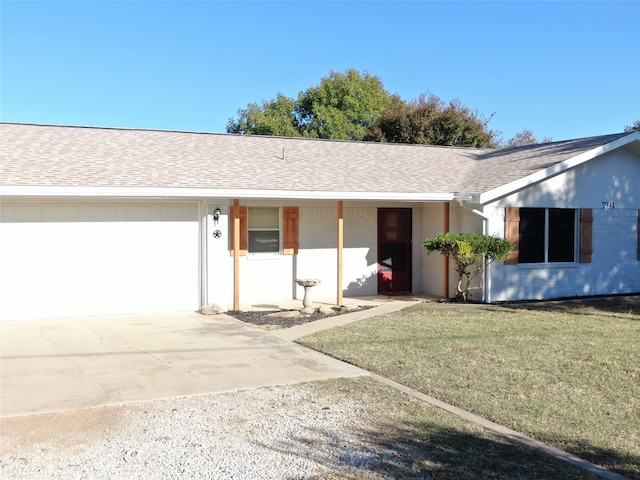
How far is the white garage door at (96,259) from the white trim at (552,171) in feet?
20.4

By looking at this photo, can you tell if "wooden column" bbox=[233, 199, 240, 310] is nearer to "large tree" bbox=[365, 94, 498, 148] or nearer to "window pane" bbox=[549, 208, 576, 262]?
"window pane" bbox=[549, 208, 576, 262]

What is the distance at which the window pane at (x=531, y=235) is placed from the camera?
14.3 meters

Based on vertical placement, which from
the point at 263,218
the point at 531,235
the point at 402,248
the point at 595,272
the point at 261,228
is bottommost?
the point at 595,272

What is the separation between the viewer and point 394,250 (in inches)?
618

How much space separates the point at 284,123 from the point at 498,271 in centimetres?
3124

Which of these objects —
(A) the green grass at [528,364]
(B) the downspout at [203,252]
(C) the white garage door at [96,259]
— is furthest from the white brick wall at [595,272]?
(C) the white garage door at [96,259]

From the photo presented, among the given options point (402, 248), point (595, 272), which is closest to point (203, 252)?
point (402, 248)

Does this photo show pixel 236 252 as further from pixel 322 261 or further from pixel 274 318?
pixel 322 261

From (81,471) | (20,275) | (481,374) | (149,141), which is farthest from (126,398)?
(149,141)

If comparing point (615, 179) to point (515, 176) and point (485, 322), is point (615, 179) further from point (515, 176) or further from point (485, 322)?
point (485, 322)

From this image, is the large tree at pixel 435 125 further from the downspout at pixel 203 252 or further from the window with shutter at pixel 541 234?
the downspout at pixel 203 252

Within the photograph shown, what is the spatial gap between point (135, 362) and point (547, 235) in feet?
33.1

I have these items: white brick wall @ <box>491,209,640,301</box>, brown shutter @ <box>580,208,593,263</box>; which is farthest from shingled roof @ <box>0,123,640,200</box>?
white brick wall @ <box>491,209,640,301</box>

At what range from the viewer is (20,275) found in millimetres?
11062
